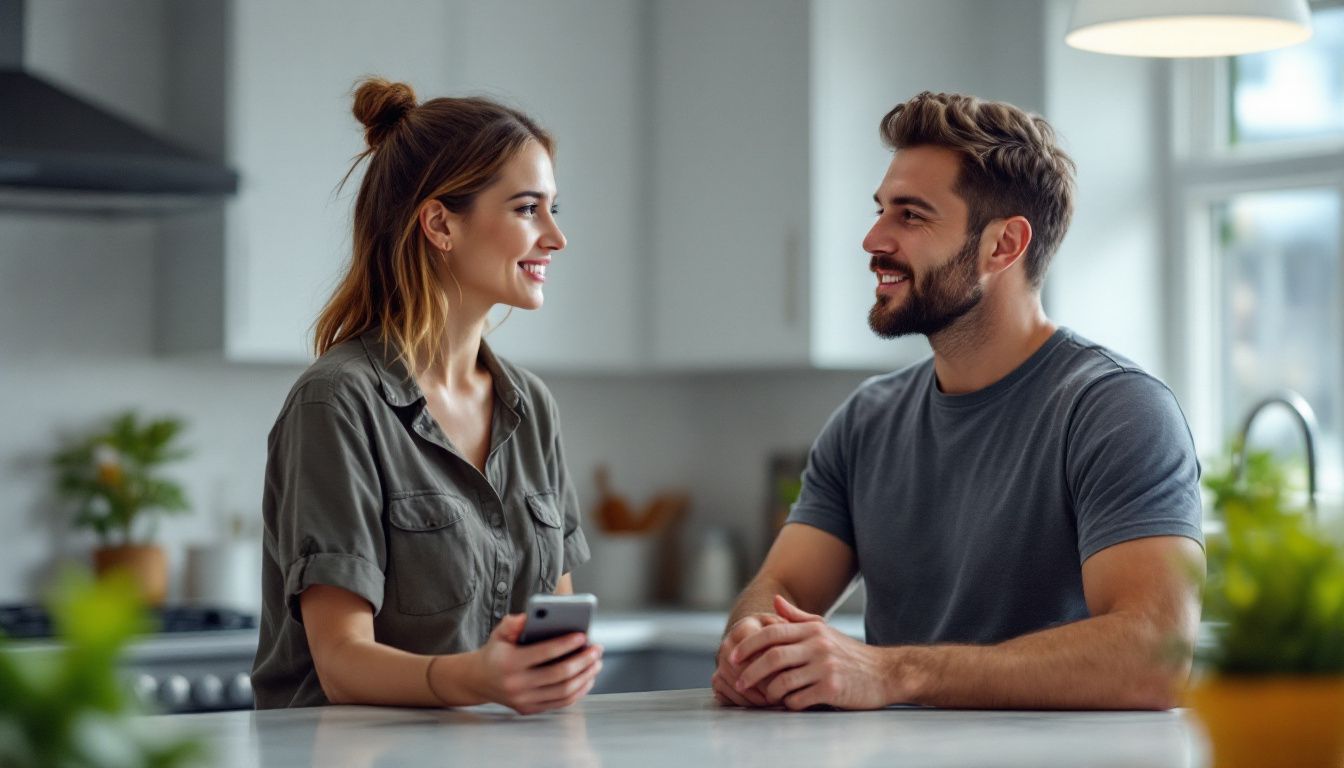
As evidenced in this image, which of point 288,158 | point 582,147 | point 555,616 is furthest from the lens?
point 582,147

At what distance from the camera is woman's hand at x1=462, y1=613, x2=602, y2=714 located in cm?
161

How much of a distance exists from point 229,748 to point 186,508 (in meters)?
2.49

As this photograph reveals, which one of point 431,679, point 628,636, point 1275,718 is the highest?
point 1275,718

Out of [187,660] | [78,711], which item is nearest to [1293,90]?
[187,660]

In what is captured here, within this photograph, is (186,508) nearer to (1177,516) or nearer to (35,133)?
(35,133)

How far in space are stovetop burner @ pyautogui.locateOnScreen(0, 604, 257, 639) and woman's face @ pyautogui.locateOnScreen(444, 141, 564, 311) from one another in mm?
1529

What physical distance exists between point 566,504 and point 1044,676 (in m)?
0.69

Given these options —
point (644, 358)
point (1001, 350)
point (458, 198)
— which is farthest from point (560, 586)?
point (644, 358)

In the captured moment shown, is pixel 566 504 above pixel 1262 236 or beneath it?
beneath

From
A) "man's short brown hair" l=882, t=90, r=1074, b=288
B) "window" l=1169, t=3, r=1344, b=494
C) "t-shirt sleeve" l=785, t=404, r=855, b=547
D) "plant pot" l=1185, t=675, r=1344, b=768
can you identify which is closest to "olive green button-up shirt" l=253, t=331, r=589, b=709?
"t-shirt sleeve" l=785, t=404, r=855, b=547

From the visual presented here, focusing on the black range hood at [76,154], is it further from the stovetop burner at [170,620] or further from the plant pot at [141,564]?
the stovetop burner at [170,620]

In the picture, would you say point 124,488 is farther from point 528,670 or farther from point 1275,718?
point 1275,718

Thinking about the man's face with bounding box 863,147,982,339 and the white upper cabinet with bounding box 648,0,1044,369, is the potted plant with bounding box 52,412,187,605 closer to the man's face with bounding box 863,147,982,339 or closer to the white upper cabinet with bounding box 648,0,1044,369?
the white upper cabinet with bounding box 648,0,1044,369

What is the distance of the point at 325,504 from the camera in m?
1.80
